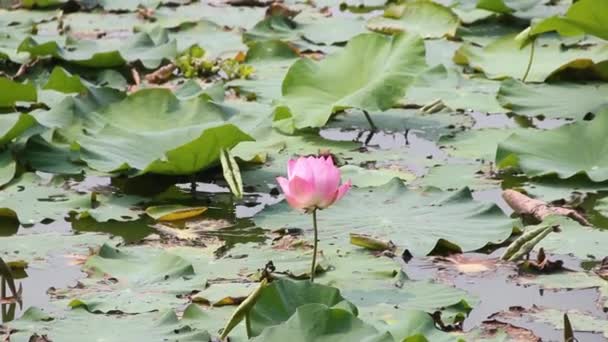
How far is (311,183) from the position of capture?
2.42 m

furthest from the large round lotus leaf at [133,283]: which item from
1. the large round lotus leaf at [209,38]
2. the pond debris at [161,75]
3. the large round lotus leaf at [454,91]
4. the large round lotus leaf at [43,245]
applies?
the large round lotus leaf at [209,38]

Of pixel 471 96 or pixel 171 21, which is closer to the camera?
pixel 471 96

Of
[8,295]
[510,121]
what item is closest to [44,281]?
[8,295]

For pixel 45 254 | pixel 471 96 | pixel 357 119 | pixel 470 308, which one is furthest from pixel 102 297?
pixel 471 96

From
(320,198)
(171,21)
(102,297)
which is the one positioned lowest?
(171,21)

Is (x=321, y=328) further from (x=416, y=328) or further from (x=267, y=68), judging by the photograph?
(x=267, y=68)

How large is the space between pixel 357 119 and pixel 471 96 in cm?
39

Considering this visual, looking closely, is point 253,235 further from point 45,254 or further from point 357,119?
point 357,119

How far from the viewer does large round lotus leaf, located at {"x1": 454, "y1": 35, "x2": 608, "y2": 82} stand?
4344 millimetres

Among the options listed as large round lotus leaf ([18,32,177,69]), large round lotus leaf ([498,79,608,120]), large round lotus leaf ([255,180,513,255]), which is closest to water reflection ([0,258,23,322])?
large round lotus leaf ([255,180,513,255])

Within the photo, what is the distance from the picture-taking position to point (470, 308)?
2.52m

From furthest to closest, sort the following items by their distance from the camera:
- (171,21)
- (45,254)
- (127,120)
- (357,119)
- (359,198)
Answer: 1. (171,21)
2. (357,119)
3. (127,120)
4. (359,198)
5. (45,254)

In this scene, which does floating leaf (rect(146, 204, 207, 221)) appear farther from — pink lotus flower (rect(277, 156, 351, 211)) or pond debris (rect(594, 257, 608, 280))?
pond debris (rect(594, 257, 608, 280))

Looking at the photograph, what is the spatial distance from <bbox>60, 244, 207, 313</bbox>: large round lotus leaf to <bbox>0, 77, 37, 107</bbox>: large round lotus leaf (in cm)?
126
